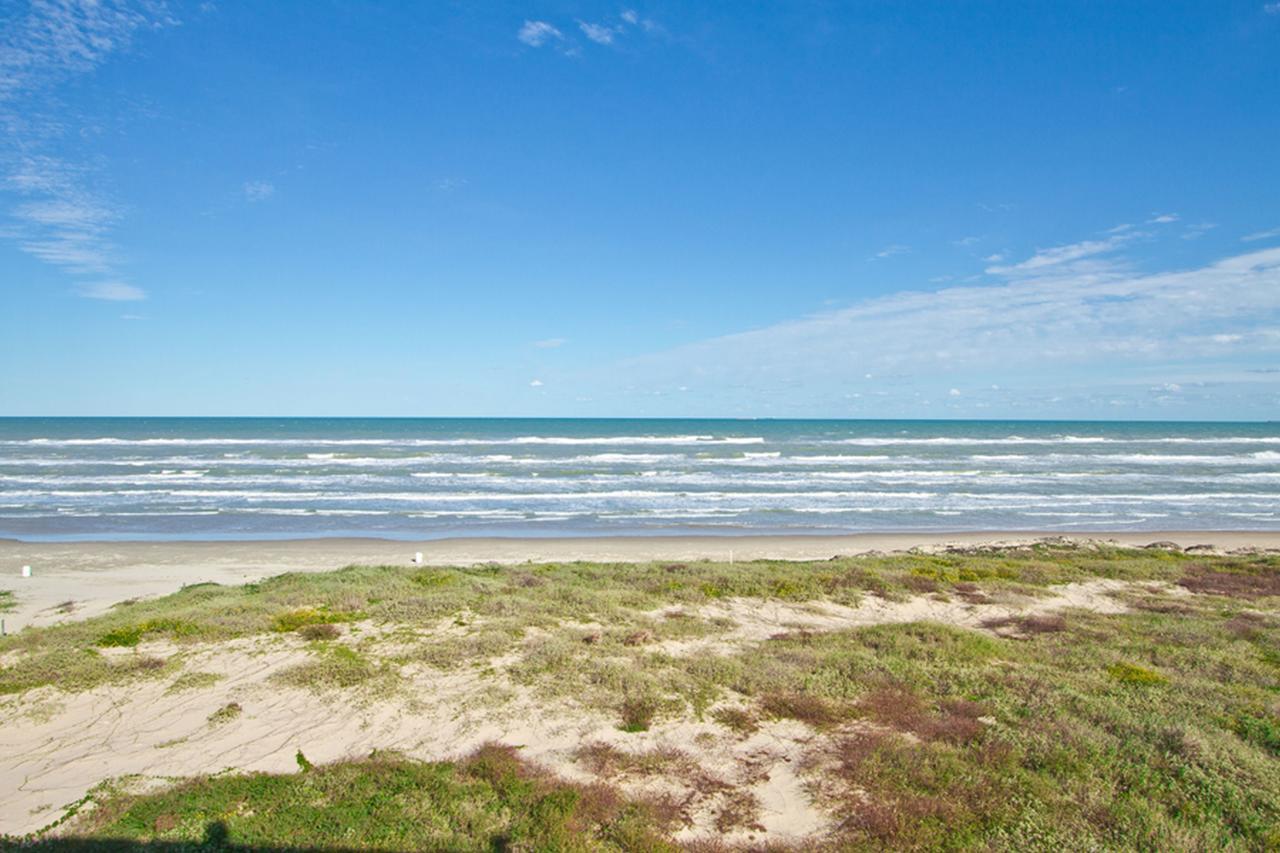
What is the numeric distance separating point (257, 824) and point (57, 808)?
77.0 inches

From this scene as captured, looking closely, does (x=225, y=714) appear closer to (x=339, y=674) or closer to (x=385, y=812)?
(x=339, y=674)

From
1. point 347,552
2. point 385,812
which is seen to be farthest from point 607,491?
point 385,812

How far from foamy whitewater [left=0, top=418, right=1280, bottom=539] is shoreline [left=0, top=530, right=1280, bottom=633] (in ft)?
6.61

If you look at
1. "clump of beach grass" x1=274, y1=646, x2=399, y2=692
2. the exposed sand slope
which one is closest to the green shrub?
the exposed sand slope

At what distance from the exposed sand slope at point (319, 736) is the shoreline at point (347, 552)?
7.43m

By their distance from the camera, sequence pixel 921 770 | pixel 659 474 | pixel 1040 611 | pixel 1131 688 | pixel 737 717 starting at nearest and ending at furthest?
pixel 921 770 → pixel 737 717 → pixel 1131 688 → pixel 1040 611 → pixel 659 474

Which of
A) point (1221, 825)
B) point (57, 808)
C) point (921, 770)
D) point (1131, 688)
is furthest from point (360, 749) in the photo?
point (1131, 688)

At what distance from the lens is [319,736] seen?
7.09 meters

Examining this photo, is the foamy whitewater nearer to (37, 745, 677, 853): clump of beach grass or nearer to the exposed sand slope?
the exposed sand slope

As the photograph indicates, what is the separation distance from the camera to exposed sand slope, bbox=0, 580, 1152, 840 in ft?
19.8

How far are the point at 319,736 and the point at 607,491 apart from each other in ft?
95.0

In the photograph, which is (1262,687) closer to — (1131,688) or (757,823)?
(1131,688)

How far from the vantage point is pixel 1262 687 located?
8.15 meters

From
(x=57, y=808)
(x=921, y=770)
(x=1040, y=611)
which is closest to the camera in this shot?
(x=57, y=808)
